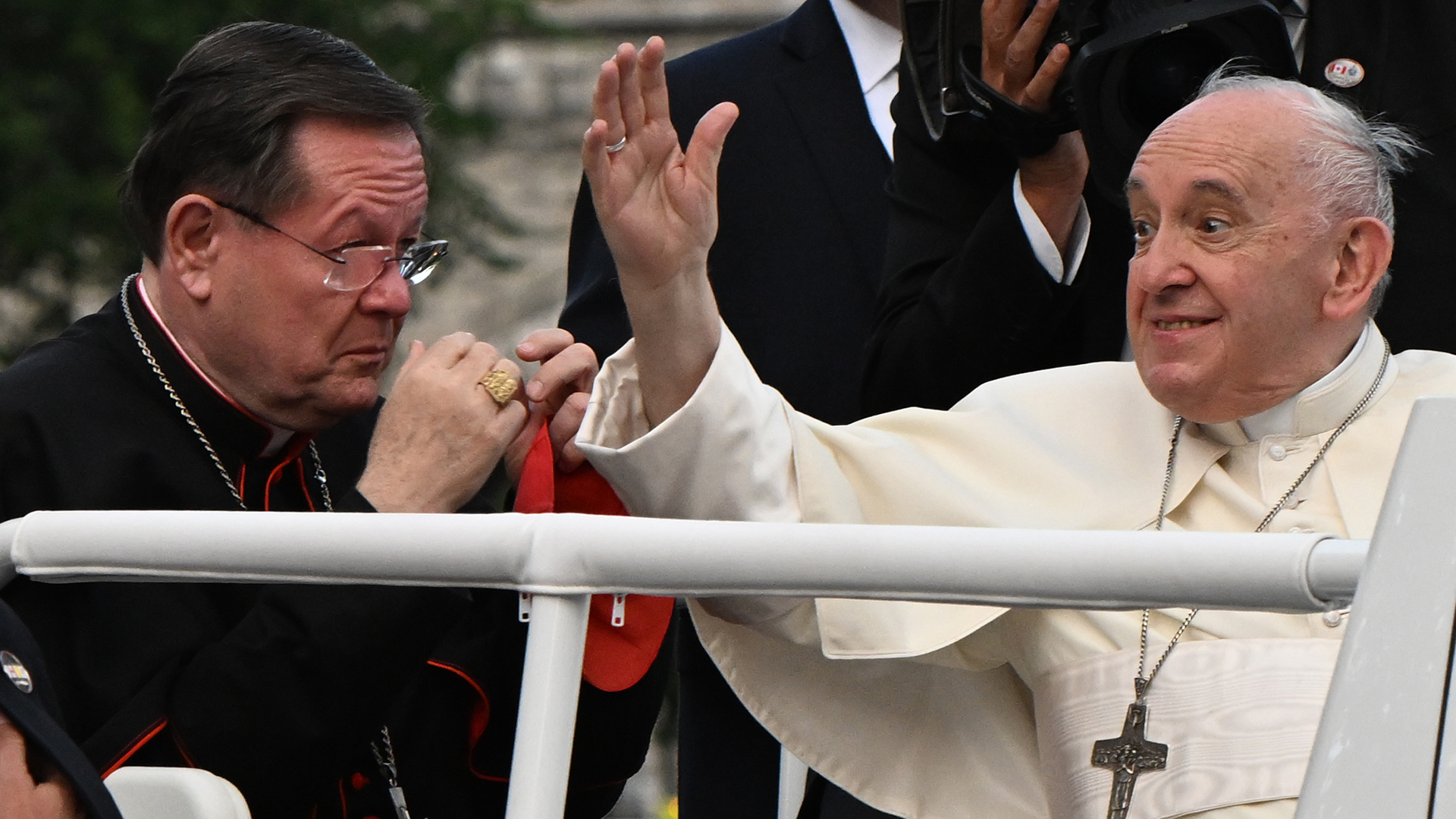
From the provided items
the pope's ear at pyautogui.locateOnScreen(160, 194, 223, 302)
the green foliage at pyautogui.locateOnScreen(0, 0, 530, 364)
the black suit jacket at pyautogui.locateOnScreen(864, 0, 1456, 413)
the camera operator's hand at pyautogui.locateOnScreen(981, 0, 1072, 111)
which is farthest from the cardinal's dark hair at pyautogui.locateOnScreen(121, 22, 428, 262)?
the green foliage at pyautogui.locateOnScreen(0, 0, 530, 364)

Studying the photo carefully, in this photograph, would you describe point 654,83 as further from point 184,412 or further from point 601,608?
point 184,412

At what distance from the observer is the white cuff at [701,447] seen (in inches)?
104

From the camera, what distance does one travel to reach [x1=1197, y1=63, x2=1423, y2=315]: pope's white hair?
276 cm

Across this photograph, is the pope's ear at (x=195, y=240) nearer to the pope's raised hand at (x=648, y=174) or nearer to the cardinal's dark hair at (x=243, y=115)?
the cardinal's dark hair at (x=243, y=115)

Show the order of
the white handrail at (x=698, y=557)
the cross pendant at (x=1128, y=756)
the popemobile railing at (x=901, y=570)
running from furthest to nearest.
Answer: the cross pendant at (x=1128, y=756)
the white handrail at (x=698, y=557)
the popemobile railing at (x=901, y=570)

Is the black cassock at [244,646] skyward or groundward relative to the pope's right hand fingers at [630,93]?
groundward

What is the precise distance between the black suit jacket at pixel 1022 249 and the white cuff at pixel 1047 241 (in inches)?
0.7

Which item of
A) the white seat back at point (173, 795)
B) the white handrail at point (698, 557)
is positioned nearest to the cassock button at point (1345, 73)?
the white handrail at point (698, 557)

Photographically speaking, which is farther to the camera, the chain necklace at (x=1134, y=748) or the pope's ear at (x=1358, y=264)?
the pope's ear at (x=1358, y=264)

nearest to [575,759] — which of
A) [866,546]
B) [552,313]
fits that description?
[866,546]

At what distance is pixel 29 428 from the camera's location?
2.97 meters

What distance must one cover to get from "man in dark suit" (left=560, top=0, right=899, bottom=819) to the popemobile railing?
4.71ft

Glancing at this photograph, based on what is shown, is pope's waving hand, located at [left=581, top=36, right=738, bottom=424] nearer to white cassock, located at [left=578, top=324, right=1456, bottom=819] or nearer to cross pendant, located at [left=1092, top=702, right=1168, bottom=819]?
white cassock, located at [left=578, top=324, right=1456, bottom=819]

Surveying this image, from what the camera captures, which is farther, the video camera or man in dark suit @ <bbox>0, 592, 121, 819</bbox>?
the video camera
